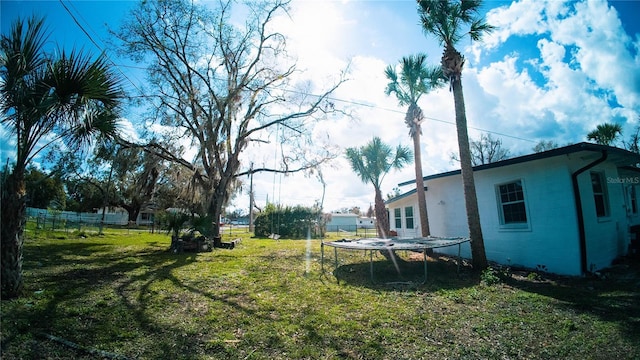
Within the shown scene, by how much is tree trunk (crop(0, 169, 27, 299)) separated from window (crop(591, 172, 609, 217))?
15.1 meters

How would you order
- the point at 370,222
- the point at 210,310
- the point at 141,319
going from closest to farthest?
the point at 141,319 → the point at 210,310 → the point at 370,222

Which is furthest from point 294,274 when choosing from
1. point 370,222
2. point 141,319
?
point 370,222

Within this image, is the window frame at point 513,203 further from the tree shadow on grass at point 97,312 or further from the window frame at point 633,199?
the tree shadow on grass at point 97,312

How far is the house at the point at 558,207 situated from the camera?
26.2 ft

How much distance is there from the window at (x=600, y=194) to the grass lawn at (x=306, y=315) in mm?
2300

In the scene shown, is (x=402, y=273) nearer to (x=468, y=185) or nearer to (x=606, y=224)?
(x=468, y=185)

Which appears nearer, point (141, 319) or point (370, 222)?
point (141, 319)

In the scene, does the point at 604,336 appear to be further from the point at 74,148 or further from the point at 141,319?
the point at 74,148

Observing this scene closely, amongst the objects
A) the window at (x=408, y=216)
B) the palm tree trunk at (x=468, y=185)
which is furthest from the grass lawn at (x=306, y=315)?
the window at (x=408, y=216)

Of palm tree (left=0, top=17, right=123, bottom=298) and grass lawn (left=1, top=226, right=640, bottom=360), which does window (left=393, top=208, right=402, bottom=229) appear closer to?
grass lawn (left=1, top=226, right=640, bottom=360)

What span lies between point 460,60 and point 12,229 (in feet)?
38.3

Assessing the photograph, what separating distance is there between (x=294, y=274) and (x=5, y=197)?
601 cm

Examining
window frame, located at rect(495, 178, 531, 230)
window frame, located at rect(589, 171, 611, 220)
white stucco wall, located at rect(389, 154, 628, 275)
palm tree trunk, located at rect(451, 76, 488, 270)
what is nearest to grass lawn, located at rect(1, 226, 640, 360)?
palm tree trunk, located at rect(451, 76, 488, 270)

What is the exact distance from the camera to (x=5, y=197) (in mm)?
4145
